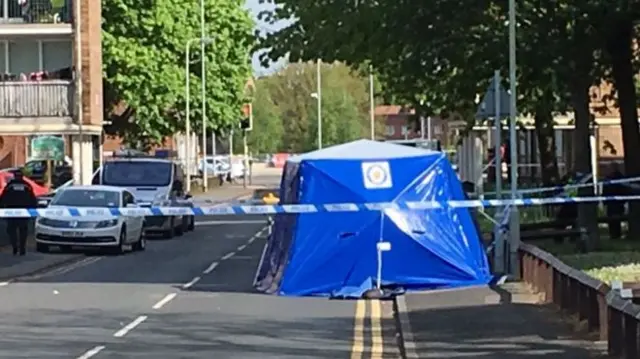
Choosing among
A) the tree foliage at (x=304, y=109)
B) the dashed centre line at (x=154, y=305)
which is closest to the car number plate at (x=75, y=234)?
the dashed centre line at (x=154, y=305)

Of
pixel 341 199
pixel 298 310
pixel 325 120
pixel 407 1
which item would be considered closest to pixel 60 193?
pixel 407 1

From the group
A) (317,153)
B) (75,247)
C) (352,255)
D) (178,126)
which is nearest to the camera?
(352,255)

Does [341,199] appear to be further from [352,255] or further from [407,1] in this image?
[407,1]

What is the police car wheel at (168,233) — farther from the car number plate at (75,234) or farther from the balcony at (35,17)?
the balcony at (35,17)

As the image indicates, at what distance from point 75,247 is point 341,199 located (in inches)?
449

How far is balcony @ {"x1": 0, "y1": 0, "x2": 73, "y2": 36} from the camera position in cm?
5100

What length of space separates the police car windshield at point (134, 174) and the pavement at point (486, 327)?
19526mm

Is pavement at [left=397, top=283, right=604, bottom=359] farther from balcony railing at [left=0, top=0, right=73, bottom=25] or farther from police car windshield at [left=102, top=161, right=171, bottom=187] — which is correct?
balcony railing at [left=0, top=0, right=73, bottom=25]

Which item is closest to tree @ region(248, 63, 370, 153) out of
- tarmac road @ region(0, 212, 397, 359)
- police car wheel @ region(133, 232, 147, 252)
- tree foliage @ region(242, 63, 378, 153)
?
tree foliage @ region(242, 63, 378, 153)

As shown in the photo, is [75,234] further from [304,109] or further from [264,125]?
[304,109]

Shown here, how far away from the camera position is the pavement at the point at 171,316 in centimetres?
1561

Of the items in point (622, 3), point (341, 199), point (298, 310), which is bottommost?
point (298, 310)

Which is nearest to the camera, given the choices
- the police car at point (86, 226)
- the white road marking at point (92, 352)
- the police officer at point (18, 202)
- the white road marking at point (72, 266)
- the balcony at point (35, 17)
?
the white road marking at point (92, 352)

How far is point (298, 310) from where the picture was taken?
20109mm
